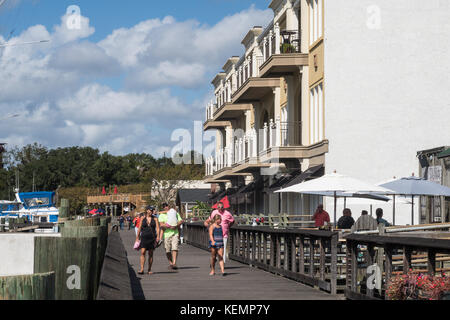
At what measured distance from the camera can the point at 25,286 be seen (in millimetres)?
4074

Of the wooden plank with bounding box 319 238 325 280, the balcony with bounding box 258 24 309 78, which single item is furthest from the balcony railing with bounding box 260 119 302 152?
the wooden plank with bounding box 319 238 325 280

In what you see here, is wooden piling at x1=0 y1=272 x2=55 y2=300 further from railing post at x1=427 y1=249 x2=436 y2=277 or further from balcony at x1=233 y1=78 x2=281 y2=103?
balcony at x1=233 y1=78 x2=281 y2=103

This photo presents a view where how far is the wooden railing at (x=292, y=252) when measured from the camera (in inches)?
583

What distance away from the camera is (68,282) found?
8.20m

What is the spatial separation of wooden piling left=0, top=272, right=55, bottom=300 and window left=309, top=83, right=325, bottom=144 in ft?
92.9

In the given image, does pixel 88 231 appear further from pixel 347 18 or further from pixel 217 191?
pixel 217 191

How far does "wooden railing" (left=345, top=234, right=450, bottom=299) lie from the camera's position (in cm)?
984

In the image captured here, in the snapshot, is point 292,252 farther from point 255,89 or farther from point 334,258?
point 255,89

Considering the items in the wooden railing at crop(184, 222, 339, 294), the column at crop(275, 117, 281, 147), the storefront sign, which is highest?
the column at crop(275, 117, 281, 147)

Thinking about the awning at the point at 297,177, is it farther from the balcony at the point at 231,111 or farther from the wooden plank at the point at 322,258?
the wooden plank at the point at 322,258

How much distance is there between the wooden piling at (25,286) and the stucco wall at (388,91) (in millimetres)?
27699

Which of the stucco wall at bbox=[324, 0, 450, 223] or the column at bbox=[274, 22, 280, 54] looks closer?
the stucco wall at bbox=[324, 0, 450, 223]

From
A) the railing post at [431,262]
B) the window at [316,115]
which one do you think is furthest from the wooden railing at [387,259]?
the window at [316,115]
